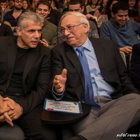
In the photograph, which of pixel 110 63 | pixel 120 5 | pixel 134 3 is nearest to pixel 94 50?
pixel 110 63

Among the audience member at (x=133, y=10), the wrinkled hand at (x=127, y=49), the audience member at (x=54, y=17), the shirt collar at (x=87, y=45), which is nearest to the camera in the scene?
the shirt collar at (x=87, y=45)

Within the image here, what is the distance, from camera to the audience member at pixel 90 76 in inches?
90.5

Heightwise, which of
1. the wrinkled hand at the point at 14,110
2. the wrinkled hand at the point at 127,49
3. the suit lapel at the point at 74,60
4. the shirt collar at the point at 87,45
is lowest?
the wrinkled hand at the point at 14,110

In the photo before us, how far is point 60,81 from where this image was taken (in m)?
2.27

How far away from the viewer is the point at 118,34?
3.69 meters

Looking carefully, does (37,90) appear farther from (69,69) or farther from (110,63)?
(110,63)

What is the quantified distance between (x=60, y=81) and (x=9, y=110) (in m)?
0.41

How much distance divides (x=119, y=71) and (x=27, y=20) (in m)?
0.87

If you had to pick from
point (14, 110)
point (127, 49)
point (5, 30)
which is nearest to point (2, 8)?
point (5, 30)

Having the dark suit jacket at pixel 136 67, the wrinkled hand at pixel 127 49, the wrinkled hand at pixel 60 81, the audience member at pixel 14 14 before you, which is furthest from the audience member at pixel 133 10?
the wrinkled hand at pixel 60 81

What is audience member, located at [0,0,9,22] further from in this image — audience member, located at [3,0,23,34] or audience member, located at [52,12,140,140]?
audience member, located at [52,12,140,140]

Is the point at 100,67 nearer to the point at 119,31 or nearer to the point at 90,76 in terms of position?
the point at 90,76

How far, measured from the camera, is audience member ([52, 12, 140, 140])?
7.54ft

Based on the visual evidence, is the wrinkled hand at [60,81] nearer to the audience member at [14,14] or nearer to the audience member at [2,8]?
the audience member at [14,14]
